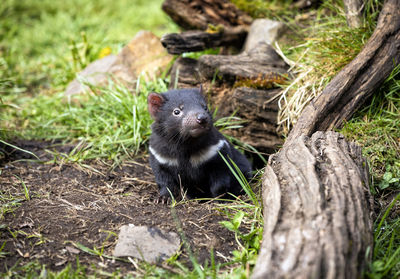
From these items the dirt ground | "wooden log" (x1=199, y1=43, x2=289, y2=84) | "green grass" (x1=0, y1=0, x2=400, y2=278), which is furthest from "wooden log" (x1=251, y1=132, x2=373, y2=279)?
"wooden log" (x1=199, y1=43, x2=289, y2=84)

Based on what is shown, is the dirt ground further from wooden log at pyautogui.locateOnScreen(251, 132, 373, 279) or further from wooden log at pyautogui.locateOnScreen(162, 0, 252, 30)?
wooden log at pyautogui.locateOnScreen(162, 0, 252, 30)

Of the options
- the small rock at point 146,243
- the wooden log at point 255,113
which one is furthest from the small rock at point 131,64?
the small rock at point 146,243

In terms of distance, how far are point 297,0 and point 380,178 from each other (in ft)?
10.4

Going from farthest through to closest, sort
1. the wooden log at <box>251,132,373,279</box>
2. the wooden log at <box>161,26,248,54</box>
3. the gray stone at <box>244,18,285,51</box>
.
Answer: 1. the gray stone at <box>244,18,285,51</box>
2. the wooden log at <box>161,26,248,54</box>
3. the wooden log at <box>251,132,373,279</box>

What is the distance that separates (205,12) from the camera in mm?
5402

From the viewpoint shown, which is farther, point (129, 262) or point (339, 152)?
point (339, 152)

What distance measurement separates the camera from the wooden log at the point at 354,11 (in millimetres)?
4256

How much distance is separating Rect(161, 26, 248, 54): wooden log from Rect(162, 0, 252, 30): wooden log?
0.17 meters

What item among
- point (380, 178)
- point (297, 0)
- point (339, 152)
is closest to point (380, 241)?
point (339, 152)

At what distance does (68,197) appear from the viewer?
3.48 metres

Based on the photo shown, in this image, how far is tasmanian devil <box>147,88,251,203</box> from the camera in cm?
362

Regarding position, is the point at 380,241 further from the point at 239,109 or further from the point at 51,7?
the point at 51,7

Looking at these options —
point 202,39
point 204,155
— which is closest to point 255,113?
point 204,155

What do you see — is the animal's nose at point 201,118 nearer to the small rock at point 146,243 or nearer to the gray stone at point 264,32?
the small rock at point 146,243
